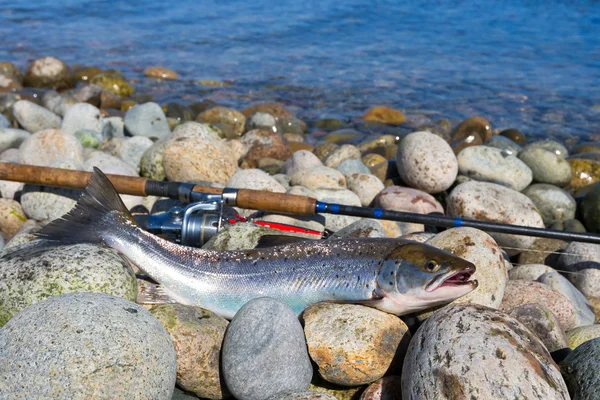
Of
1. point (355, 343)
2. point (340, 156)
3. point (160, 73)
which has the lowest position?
point (160, 73)

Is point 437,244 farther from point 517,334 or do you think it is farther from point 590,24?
point 590,24

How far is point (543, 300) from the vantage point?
5074 mm

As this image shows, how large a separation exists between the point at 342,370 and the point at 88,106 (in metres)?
8.09

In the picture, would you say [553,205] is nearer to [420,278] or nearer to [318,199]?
[318,199]

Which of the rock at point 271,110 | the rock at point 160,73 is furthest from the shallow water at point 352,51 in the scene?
the rock at point 271,110

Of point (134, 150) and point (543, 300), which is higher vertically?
point (543, 300)

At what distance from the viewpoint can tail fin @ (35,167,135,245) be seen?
14.8ft

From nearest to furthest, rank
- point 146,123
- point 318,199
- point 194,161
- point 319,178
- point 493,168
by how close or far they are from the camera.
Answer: point 318,199
point 194,161
point 319,178
point 493,168
point 146,123

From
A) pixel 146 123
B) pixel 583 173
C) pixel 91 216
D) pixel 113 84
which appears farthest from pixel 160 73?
pixel 91 216

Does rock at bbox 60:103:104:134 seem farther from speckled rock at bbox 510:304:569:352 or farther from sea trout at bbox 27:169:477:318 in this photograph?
speckled rock at bbox 510:304:569:352

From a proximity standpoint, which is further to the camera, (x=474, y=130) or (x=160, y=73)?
(x=160, y=73)

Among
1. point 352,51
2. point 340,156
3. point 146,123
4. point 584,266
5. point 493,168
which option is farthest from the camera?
point 352,51

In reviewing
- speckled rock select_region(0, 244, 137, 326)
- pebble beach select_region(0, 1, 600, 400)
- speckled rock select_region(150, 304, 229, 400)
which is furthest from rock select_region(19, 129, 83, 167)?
speckled rock select_region(150, 304, 229, 400)

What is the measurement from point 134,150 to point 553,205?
5.60 metres
